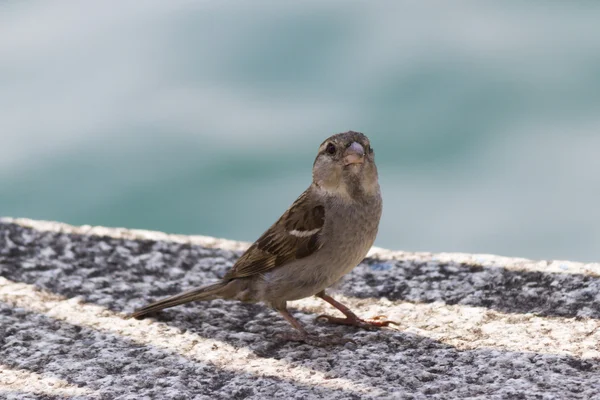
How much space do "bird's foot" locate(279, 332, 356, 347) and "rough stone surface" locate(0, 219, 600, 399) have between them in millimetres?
25

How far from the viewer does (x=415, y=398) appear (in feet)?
9.30

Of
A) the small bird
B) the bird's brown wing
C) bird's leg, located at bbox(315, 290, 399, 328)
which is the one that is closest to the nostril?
the small bird

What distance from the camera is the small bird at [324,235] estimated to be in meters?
3.35

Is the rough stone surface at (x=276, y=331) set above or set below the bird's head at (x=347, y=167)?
below

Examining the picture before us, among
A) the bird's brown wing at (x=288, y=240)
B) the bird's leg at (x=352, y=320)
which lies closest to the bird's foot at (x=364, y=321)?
the bird's leg at (x=352, y=320)

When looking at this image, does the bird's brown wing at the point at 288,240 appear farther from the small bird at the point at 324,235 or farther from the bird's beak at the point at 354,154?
the bird's beak at the point at 354,154

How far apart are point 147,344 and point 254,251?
55 cm

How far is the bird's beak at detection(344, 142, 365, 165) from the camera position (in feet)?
10.8

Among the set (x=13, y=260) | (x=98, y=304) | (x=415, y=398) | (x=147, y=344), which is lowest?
(x=415, y=398)

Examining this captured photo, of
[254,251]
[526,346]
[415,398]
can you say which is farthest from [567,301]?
[254,251]

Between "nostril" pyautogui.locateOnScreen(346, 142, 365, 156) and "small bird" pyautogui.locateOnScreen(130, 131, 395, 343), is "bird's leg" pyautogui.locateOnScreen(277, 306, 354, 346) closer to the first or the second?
"small bird" pyautogui.locateOnScreen(130, 131, 395, 343)

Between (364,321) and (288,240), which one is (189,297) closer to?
(288,240)

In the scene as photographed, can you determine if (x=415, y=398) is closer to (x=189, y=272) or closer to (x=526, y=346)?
(x=526, y=346)

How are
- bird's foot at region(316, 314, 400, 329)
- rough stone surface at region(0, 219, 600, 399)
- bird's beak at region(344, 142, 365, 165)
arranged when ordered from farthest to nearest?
bird's foot at region(316, 314, 400, 329) < bird's beak at region(344, 142, 365, 165) < rough stone surface at region(0, 219, 600, 399)
